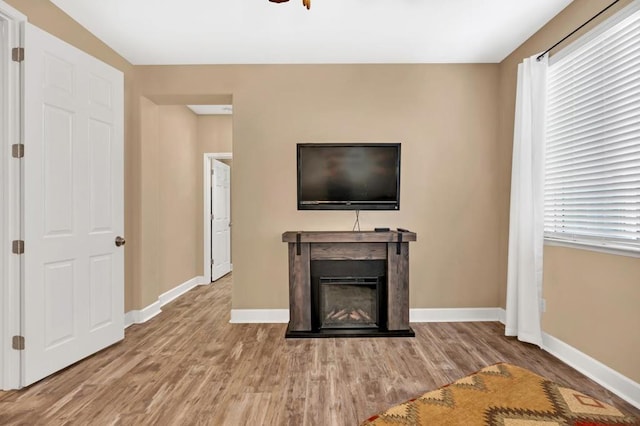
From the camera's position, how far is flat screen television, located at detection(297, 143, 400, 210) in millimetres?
3812

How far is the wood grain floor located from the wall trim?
68mm

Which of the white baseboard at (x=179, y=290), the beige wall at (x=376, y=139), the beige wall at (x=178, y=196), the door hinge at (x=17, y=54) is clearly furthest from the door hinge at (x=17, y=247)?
the white baseboard at (x=179, y=290)

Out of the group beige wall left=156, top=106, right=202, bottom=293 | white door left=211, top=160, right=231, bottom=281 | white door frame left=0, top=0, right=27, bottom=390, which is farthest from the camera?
white door left=211, top=160, right=231, bottom=281

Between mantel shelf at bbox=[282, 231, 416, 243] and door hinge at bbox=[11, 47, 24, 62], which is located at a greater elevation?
door hinge at bbox=[11, 47, 24, 62]

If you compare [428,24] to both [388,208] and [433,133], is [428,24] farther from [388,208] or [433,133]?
[388,208]

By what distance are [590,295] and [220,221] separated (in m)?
5.24

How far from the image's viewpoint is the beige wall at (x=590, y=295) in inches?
91.9

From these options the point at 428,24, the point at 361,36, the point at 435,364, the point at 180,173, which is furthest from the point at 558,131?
the point at 180,173

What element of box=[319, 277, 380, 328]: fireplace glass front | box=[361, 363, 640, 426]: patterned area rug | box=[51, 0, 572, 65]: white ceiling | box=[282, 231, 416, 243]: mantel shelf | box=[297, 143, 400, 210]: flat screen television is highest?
box=[51, 0, 572, 65]: white ceiling

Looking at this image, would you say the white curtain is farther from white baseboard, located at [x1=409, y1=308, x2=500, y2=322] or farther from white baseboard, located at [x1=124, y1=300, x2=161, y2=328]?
white baseboard, located at [x1=124, y1=300, x2=161, y2=328]

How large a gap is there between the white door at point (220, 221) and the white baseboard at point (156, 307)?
2.03 ft

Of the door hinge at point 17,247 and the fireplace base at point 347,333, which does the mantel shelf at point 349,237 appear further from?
the door hinge at point 17,247

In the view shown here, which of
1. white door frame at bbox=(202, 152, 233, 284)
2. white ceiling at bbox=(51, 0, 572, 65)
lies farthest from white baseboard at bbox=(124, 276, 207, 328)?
white ceiling at bbox=(51, 0, 572, 65)

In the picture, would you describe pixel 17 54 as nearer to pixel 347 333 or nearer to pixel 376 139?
pixel 376 139
